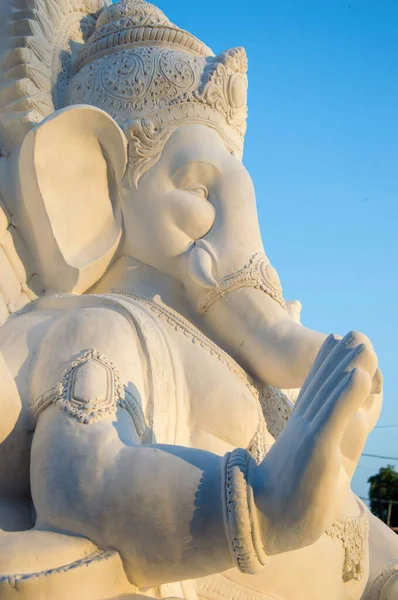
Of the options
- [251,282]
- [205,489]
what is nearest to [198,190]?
[251,282]

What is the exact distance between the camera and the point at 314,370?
1.79 m

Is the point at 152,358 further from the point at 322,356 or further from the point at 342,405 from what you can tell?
the point at 342,405

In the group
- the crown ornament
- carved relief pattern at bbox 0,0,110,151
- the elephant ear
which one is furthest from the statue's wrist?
carved relief pattern at bbox 0,0,110,151

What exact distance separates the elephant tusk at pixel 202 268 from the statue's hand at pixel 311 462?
2.95ft

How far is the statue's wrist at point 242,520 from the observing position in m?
1.63

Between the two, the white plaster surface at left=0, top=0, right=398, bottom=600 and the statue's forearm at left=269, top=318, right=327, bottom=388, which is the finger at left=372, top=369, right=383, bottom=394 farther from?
the statue's forearm at left=269, top=318, right=327, bottom=388

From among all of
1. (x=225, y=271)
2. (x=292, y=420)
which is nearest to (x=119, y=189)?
(x=225, y=271)

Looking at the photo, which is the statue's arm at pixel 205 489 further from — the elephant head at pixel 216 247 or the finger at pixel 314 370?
the elephant head at pixel 216 247

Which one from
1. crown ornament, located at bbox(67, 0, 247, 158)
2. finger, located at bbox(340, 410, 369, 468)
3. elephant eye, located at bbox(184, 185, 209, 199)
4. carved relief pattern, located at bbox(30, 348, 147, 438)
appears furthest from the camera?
crown ornament, located at bbox(67, 0, 247, 158)

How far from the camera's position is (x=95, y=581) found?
65.1 inches

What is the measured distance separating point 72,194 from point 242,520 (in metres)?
1.47

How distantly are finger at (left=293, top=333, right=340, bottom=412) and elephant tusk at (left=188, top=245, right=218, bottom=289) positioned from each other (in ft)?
2.56

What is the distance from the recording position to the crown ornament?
9.16ft

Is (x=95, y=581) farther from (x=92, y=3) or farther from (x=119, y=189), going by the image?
(x=92, y=3)
